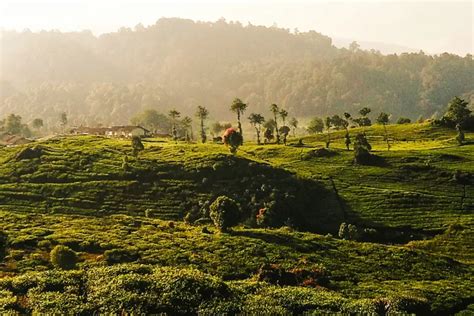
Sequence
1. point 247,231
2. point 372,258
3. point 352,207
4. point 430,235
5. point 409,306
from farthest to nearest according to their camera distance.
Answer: point 352,207 < point 430,235 < point 247,231 < point 372,258 < point 409,306

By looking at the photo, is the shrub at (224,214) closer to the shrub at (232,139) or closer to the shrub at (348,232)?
the shrub at (348,232)

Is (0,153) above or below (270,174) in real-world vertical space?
above

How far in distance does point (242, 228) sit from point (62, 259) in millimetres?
38002

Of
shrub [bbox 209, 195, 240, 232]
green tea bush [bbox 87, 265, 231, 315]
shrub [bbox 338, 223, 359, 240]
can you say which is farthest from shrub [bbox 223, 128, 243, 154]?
green tea bush [bbox 87, 265, 231, 315]

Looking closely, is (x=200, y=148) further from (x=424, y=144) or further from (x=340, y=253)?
(x=340, y=253)

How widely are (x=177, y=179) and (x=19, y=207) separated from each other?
40.9 m

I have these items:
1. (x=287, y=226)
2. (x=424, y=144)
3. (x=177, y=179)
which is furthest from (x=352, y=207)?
(x=424, y=144)

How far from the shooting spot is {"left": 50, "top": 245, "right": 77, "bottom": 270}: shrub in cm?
8500

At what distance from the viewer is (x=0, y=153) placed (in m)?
179

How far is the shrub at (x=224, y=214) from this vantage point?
105m

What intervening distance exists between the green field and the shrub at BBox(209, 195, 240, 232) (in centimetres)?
254

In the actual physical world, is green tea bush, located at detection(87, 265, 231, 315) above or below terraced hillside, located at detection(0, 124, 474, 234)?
below

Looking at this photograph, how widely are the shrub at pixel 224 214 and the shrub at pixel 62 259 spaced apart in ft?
99.0

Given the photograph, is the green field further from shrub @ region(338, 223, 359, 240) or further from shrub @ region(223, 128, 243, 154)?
shrub @ region(223, 128, 243, 154)
